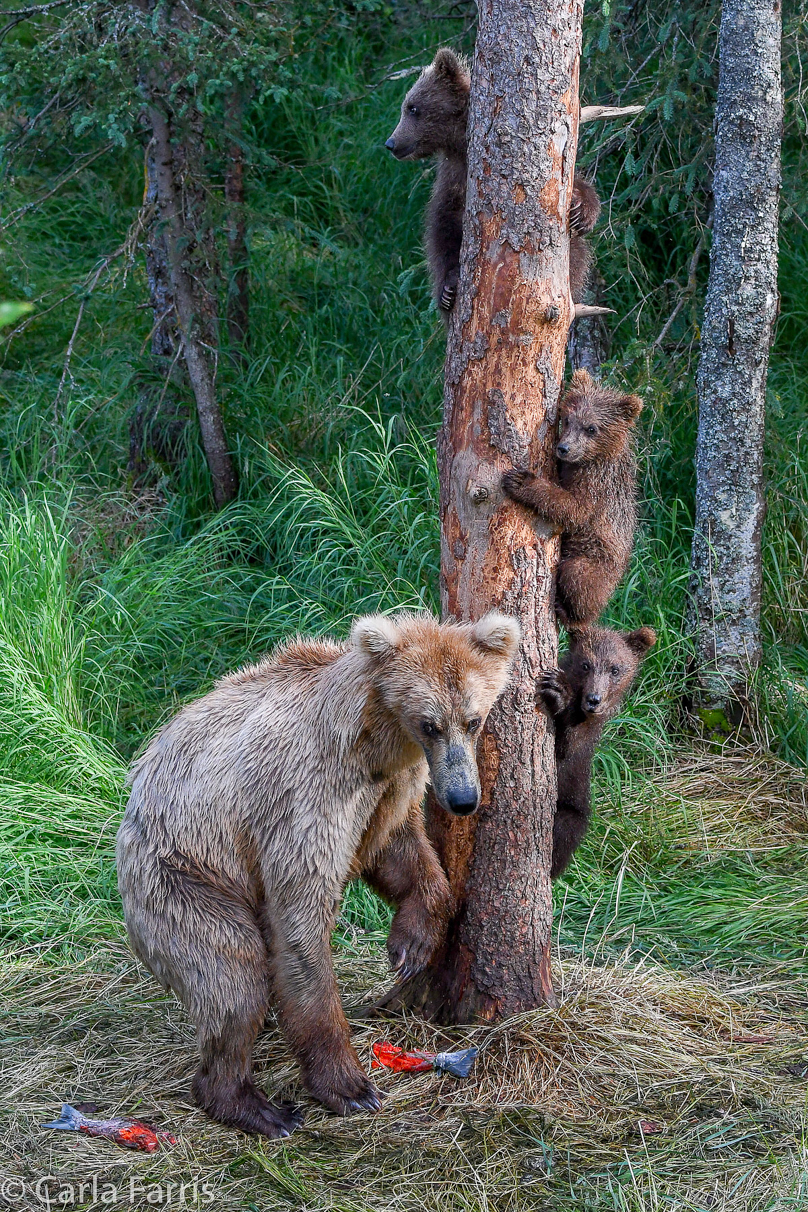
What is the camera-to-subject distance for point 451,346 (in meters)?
3.39

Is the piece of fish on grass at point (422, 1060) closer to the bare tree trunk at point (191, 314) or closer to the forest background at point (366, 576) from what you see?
the forest background at point (366, 576)

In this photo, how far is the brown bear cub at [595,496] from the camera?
370cm

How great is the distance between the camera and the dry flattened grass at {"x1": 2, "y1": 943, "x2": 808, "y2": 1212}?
9.52 feet

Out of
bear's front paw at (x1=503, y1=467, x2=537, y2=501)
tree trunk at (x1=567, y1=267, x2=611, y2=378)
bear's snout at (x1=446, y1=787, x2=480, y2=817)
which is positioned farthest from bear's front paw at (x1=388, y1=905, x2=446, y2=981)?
tree trunk at (x1=567, y1=267, x2=611, y2=378)

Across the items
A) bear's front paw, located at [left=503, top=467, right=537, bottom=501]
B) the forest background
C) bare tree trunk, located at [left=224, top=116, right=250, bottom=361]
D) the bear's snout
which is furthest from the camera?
bare tree trunk, located at [left=224, top=116, right=250, bottom=361]

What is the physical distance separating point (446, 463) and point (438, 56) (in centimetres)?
222

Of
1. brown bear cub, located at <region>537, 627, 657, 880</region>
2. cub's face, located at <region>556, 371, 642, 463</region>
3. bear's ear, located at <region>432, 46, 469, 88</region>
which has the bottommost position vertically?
brown bear cub, located at <region>537, 627, 657, 880</region>

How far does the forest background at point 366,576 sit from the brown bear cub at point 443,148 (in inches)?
7.0

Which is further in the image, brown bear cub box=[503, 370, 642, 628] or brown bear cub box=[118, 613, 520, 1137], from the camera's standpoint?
brown bear cub box=[503, 370, 642, 628]

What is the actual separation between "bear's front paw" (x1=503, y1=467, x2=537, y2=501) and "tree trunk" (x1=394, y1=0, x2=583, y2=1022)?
29 mm

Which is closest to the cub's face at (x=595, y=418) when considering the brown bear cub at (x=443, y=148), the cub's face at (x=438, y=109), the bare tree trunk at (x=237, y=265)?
the brown bear cub at (x=443, y=148)

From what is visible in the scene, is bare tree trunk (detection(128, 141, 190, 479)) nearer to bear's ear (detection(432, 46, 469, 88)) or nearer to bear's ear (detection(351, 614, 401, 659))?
bear's ear (detection(432, 46, 469, 88))

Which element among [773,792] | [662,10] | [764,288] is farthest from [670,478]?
[662,10]

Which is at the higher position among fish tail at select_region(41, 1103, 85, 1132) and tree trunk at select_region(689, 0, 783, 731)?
tree trunk at select_region(689, 0, 783, 731)
